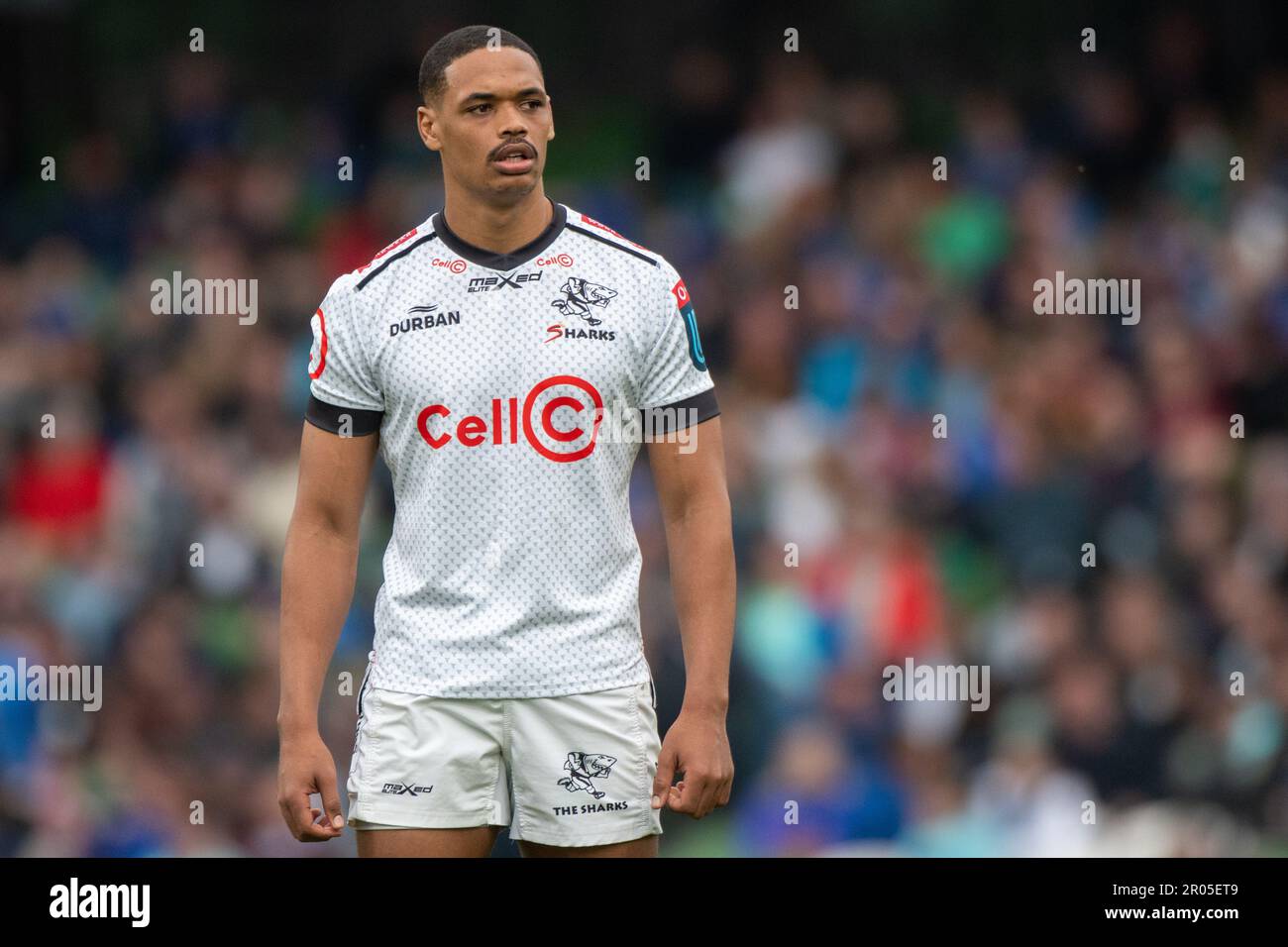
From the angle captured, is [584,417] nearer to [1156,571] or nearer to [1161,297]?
[1156,571]

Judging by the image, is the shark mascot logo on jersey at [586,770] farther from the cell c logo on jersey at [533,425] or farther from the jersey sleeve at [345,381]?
the jersey sleeve at [345,381]

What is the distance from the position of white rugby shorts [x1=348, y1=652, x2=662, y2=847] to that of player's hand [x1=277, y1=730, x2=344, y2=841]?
6 cm

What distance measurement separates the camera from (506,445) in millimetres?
3506

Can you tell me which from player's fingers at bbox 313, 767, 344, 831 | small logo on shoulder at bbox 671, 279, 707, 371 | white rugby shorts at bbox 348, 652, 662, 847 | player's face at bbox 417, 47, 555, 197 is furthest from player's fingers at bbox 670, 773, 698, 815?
player's face at bbox 417, 47, 555, 197

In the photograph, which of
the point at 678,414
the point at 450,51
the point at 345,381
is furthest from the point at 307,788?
the point at 450,51

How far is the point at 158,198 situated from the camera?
8.59 metres

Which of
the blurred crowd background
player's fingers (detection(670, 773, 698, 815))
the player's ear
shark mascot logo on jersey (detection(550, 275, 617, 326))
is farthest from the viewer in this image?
the blurred crowd background

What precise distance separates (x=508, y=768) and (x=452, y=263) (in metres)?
0.96

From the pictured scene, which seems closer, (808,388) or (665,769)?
(665,769)

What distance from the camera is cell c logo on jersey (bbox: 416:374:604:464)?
351 cm

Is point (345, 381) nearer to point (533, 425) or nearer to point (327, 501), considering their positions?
point (327, 501)

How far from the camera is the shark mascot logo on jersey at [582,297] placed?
3.57m

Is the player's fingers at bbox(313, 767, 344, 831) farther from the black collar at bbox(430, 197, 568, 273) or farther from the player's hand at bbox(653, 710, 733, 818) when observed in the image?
the black collar at bbox(430, 197, 568, 273)

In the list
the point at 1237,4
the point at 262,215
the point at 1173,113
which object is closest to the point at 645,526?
the point at 262,215
